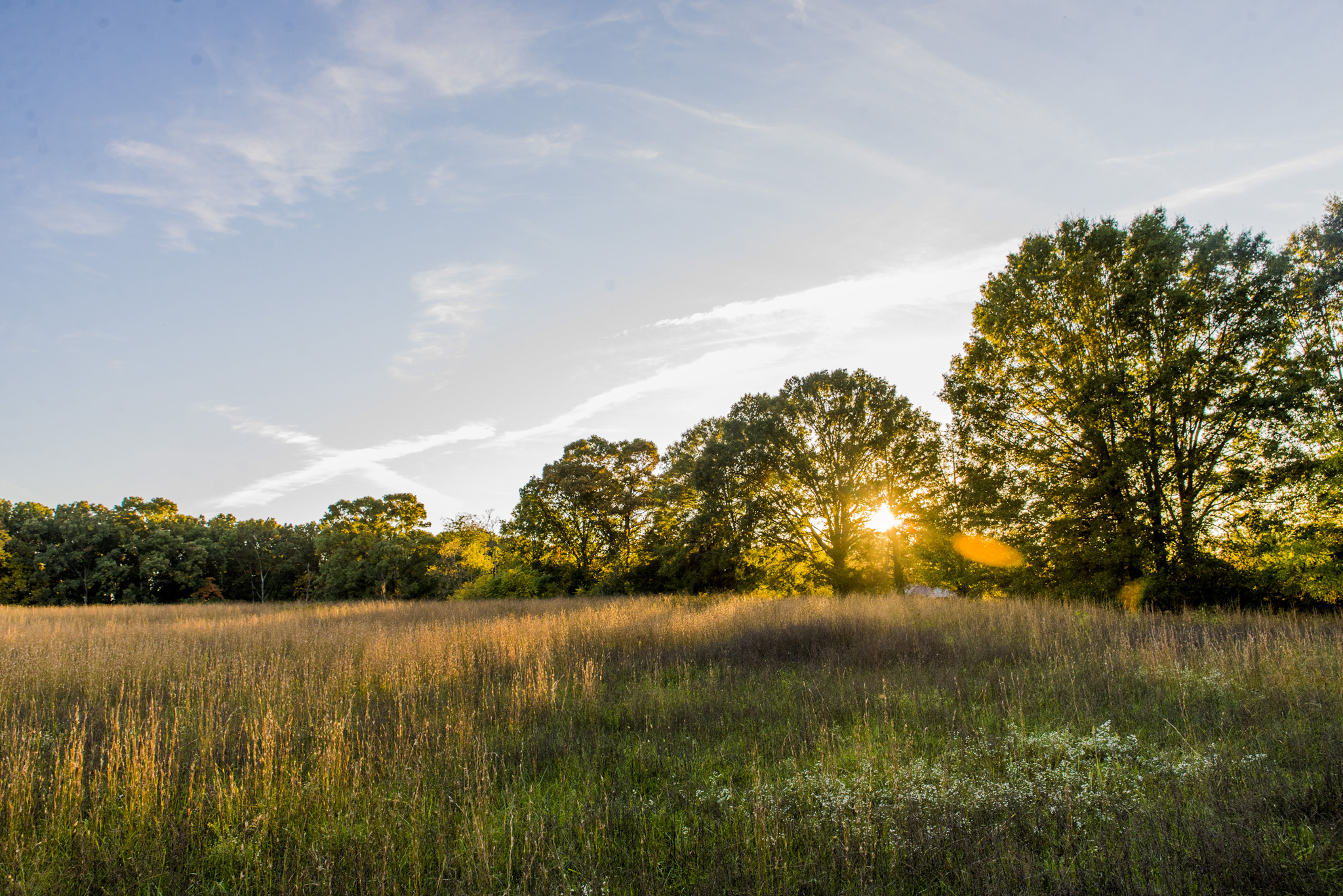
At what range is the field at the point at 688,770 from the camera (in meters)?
3.09

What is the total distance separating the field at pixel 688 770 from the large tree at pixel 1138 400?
7746mm

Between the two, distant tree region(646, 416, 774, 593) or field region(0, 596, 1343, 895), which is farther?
distant tree region(646, 416, 774, 593)

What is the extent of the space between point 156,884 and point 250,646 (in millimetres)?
8970

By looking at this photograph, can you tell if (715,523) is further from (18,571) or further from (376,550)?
(18,571)

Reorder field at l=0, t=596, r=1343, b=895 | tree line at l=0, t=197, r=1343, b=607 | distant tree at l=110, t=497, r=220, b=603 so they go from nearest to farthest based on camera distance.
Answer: field at l=0, t=596, r=1343, b=895
tree line at l=0, t=197, r=1343, b=607
distant tree at l=110, t=497, r=220, b=603

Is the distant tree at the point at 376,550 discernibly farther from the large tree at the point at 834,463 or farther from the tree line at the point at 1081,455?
the large tree at the point at 834,463

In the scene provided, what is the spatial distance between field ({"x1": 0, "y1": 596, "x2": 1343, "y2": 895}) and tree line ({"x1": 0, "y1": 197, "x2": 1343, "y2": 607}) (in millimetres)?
8218

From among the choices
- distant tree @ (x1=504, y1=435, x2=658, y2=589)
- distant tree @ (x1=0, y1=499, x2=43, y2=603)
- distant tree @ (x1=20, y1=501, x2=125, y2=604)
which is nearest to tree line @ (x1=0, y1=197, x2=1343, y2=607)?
distant tree @ (x1=504, y1=435, x2=658, y2=589)

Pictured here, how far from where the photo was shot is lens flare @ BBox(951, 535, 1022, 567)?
763 inches

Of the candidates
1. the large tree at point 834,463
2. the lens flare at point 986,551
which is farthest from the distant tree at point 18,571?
the lens flare at point 986,551

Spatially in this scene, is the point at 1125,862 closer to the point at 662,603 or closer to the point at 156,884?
the point at 156,884

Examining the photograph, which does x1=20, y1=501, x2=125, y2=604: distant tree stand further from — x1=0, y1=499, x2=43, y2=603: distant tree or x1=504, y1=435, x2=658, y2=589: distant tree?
x1=504, y1=435, x2=658, y2=589: distant tree

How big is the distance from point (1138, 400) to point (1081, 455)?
212cm

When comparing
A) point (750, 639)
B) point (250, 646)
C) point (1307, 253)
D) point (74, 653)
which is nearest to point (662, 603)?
point (750, 639)
